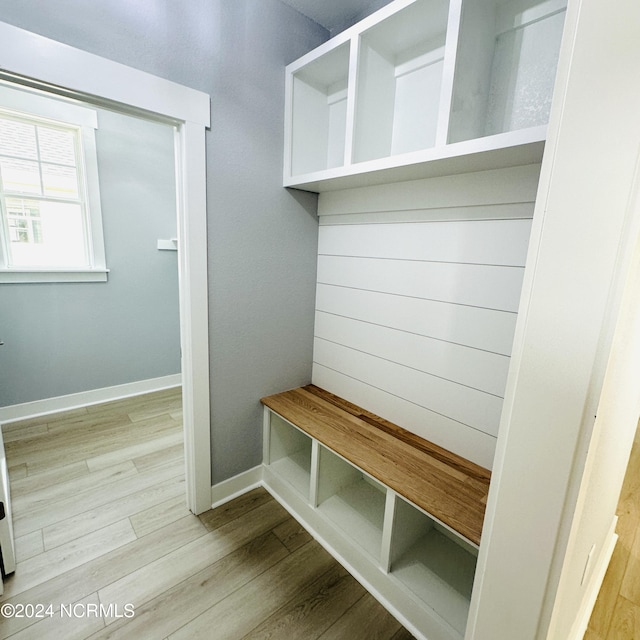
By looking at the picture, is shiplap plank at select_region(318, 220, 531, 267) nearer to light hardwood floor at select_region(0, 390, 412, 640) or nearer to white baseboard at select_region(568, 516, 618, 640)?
white baseboard at select_region(568, 516, 618, 640)

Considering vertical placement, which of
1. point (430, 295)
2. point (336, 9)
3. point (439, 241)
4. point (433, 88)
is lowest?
point (430, 295)

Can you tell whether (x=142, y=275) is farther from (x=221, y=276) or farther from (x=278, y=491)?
(x=278, y=491)

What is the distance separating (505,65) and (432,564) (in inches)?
80.4

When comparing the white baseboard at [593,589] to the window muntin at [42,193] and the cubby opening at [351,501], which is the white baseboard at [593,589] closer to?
the cubby opening at [351,501]

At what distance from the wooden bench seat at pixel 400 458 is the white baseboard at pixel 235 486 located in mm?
491

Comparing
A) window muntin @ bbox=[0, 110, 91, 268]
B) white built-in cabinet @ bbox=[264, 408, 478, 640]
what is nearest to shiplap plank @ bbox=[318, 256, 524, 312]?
white built-in cabinet @ bbox=[264, 408, 478, 640]

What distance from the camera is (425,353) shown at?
162 centimetres

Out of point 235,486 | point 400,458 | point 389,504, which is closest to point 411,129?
point 400,458

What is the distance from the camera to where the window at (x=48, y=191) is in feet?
8.33

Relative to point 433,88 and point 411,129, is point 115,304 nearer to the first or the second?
point 411,129

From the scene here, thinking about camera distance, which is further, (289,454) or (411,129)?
(289,454)

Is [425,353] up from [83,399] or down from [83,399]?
up

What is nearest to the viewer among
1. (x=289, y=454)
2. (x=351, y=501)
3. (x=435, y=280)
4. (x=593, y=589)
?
(x=593, y=589)

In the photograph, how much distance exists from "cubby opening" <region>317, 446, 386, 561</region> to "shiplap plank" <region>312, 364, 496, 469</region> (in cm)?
35
